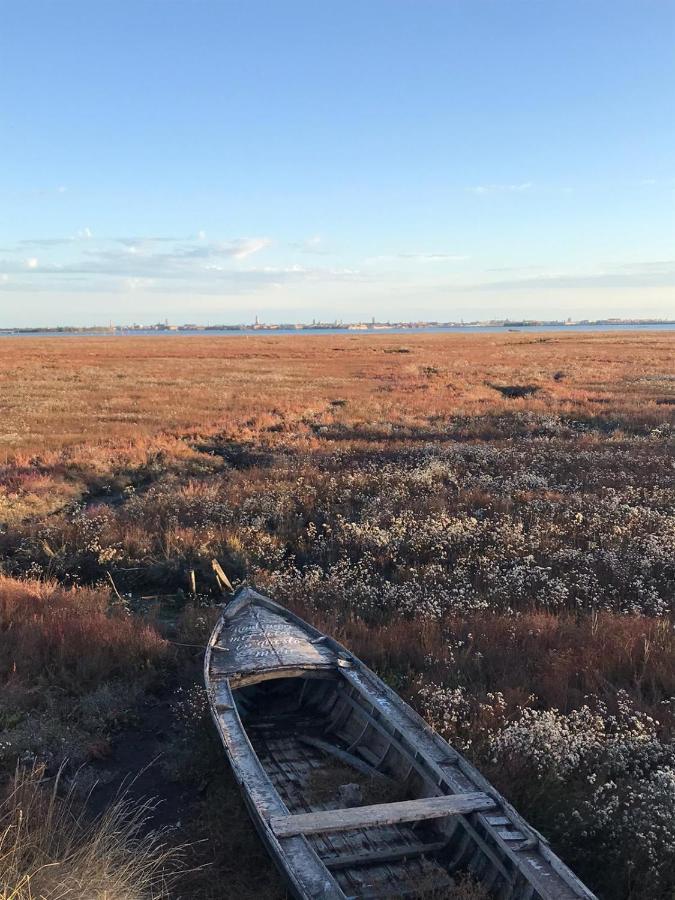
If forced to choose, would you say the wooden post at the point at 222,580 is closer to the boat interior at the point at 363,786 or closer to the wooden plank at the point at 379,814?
the boat interior at the point at 363,786

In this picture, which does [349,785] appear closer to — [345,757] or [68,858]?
[345,757]

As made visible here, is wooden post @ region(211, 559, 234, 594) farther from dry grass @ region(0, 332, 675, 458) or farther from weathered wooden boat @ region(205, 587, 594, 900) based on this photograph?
dry grass @ region(0, 332, 675, 458)

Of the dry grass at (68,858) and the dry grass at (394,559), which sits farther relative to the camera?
the dry grass at (394,559)

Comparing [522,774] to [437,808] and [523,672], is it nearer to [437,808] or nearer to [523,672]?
[437,808]

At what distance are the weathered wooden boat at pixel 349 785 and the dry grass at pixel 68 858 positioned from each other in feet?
2.59

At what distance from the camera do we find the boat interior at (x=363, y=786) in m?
4.23

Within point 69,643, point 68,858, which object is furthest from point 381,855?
point 69,643

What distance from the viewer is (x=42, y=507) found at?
1405 cm

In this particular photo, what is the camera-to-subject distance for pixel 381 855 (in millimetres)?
4480

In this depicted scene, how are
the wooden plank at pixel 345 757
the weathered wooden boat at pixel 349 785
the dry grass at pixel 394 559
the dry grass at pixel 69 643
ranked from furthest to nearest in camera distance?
the dry grass at pixel 69 643
the dry grass at pixel 394 559
the wooden plank at pixel 345 757
the weathered wooden boat at pixel 349 785

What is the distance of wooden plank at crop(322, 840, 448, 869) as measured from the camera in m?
4.38

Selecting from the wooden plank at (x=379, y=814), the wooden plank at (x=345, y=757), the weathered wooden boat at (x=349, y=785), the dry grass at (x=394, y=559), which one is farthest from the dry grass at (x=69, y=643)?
the wooden plank at (x=379, y=814)

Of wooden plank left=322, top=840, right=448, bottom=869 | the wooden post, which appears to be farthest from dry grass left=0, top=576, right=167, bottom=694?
wooden plank left=322, top=840, right=448, bottom=869

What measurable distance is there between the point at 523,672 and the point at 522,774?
66.1 inches
